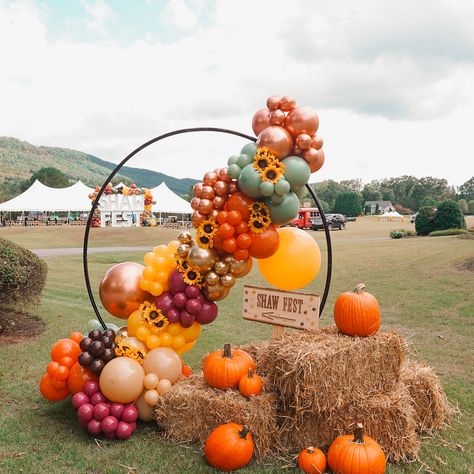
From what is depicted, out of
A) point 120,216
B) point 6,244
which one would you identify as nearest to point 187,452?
point 6,244

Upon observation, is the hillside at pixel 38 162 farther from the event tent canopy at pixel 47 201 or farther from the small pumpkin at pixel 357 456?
the small pumpkin at pixel 357 456

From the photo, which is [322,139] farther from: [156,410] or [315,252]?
[156,410]

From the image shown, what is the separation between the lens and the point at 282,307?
4.74m

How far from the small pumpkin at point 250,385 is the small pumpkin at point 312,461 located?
2.12ft

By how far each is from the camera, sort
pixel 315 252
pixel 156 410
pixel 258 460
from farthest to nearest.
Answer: pixel 315 252 → pixel 156 410 → pixel 258 460

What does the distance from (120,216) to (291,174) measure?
3288cm

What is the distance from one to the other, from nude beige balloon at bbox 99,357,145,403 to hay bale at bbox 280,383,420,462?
1451mm

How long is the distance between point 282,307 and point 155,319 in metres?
1.31

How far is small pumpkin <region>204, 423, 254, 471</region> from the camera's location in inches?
146

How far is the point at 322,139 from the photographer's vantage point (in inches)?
184

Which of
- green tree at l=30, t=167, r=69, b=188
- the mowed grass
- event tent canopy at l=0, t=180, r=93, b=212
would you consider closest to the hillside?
green tree at l=30, t=167, r=69, b=188

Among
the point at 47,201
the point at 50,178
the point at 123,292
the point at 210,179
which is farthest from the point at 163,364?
the point at 50,178

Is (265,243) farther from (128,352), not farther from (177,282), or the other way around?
(128,352)

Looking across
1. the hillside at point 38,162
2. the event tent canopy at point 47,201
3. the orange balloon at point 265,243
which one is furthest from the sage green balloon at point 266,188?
the hillside at point 38,162
